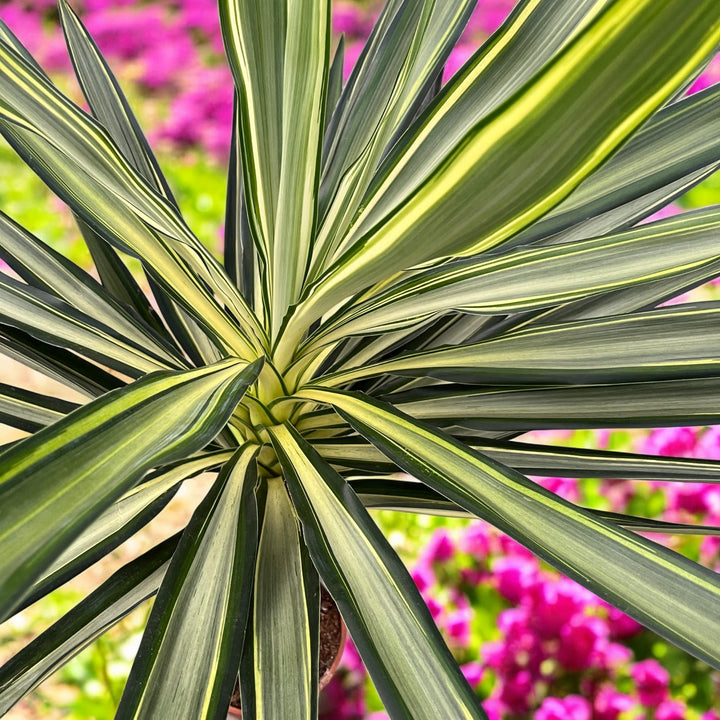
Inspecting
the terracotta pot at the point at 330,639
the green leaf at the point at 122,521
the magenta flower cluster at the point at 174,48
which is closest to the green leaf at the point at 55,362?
the green leaf at the point at 122,521

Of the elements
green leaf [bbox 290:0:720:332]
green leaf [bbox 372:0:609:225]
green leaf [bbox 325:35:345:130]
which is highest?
green leaf [bbox 325:35:345:130]

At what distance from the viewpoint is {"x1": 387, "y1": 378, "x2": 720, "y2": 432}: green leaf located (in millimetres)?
576

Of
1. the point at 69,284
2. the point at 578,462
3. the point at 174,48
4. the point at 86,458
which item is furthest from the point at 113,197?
the point at 174,48

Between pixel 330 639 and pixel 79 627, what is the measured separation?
350 mm

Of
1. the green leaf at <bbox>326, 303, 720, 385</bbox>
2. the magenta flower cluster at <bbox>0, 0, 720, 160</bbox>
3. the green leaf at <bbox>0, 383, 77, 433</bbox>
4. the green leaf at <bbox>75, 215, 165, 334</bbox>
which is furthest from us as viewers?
the magenta flower cluster at <bbox>0, 0, 720, 160</bbox>

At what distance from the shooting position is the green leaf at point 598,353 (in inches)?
20.9

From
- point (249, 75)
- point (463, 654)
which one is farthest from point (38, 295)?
point (463, 654)

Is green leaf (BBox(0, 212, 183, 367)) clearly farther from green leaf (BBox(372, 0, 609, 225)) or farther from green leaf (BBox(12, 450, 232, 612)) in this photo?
green leaf (BBox(372, 0, 609, 225))

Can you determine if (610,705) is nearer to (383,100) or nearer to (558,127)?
(383,100)

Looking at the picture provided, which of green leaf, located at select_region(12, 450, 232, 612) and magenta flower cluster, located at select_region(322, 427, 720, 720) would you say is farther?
magenta flower cluster, located at select_region(322, 427, 720, 720)

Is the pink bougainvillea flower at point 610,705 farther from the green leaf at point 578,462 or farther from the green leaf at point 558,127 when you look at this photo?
the green leaf at point 558,127

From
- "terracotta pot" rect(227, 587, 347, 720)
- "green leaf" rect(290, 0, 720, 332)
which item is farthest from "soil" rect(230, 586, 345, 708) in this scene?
"green leaf" rect(290, 0, 720, 332)

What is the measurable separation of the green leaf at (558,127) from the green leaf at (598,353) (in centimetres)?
16

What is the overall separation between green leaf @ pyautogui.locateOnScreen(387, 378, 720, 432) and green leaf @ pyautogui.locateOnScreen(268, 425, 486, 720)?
14 cm
